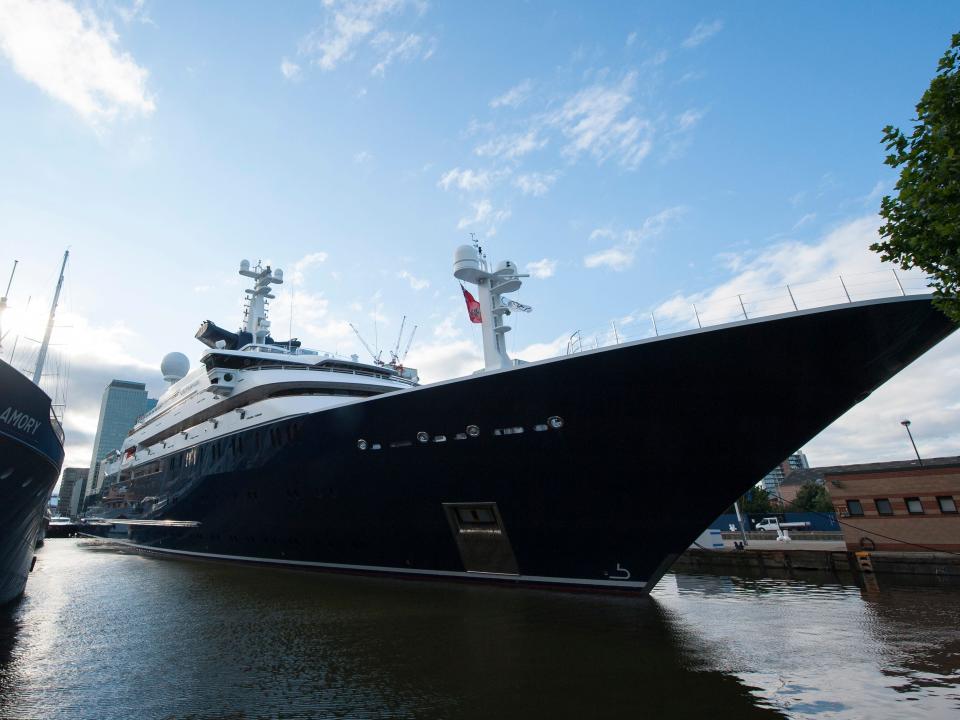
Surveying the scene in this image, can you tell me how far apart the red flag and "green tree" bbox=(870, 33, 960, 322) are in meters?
12.5

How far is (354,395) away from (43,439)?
435 inches

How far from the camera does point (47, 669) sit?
8078 millimetres

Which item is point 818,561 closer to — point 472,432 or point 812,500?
point 472,432

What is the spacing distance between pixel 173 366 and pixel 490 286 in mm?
33241

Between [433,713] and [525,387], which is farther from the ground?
[525,387]

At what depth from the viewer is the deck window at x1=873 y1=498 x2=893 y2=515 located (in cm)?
1891

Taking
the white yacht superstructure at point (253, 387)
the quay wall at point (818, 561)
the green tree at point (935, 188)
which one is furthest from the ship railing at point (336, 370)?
the green tree at point (935, 188)

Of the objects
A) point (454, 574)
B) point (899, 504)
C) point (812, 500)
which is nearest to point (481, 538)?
point (454, 574)

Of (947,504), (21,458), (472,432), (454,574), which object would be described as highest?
(472,432)

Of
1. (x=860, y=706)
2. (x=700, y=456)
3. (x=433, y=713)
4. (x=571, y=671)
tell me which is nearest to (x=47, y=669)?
(x=433, y=713)

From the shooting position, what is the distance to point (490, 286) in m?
17.4

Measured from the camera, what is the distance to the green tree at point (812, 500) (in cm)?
5909

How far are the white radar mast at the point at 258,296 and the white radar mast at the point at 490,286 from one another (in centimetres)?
1792

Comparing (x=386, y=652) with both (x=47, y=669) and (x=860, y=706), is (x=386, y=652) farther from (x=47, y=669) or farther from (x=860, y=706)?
(x=860, y=706)
